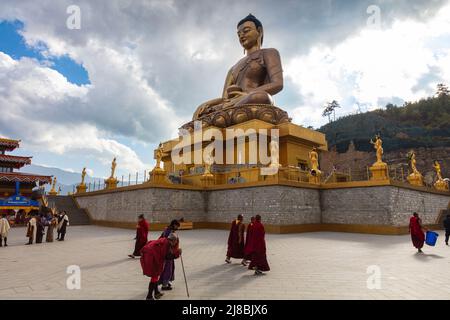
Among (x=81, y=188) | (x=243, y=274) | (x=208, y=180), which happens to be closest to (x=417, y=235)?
(x=243, y=274)

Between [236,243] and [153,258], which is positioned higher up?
[153,258]

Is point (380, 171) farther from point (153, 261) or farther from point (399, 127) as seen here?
point (399, 127)

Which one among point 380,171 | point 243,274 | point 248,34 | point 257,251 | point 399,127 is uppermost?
point 399,127

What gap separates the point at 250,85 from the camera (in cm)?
2525

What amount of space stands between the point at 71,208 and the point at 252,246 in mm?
19211

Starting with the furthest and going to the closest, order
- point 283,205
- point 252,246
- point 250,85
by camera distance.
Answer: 1. point 250,85
2. point 283,205
3. point 252,246

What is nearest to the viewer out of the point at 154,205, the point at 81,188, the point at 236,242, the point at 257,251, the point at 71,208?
the point at 257,251

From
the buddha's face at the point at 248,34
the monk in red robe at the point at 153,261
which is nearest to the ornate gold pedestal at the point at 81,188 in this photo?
the buddha's face at the point at 248,34

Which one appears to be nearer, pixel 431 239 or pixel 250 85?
pixel 431 239

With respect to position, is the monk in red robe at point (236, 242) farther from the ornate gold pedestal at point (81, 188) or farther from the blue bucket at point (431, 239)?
the ornate gold pedestal at point (81, 188)
